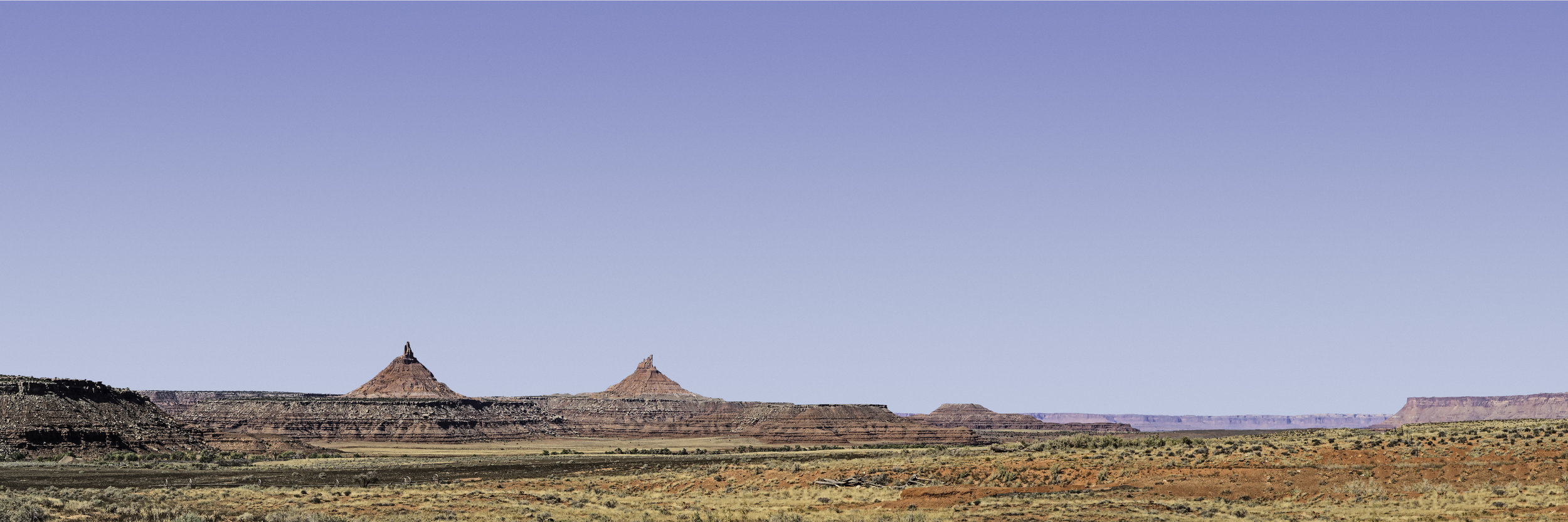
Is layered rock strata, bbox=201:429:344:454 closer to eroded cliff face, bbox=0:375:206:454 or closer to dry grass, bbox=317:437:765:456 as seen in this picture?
eroded cliff face, bbox=0:375:206:454

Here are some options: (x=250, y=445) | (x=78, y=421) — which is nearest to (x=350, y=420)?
(x=250, y=445)

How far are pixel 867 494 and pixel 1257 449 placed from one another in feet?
57.6

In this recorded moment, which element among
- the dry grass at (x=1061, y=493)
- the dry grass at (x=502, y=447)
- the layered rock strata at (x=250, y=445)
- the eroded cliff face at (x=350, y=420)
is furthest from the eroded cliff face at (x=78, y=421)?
the eroded cliff face at (x=350, y=420)

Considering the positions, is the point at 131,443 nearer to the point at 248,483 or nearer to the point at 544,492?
the point at 248,483

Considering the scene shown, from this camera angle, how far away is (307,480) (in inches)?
2844

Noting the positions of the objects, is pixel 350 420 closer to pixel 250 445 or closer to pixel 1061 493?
pixel 250 445

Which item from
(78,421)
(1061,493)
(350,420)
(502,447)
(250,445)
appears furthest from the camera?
(350,420)

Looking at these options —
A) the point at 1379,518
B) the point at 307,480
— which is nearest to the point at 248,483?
the point at 307,480

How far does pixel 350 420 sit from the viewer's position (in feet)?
614

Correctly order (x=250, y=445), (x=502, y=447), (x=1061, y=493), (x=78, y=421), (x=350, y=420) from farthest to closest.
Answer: (x=350, y=420) → (x=502, y=447) → (x=250, y=445) → (x=78, y=421) → (x=1061, y=493)

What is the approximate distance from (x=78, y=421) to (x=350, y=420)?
271ft

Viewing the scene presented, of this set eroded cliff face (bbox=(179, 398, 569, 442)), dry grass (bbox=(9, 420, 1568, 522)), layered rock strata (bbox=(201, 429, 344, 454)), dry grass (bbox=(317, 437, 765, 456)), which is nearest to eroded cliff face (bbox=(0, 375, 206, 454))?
layered rock strata (bbox=(201, 429, 344, 454))

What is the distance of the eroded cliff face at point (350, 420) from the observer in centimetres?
18100

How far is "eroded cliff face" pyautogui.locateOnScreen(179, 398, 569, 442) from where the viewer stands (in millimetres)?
181000
